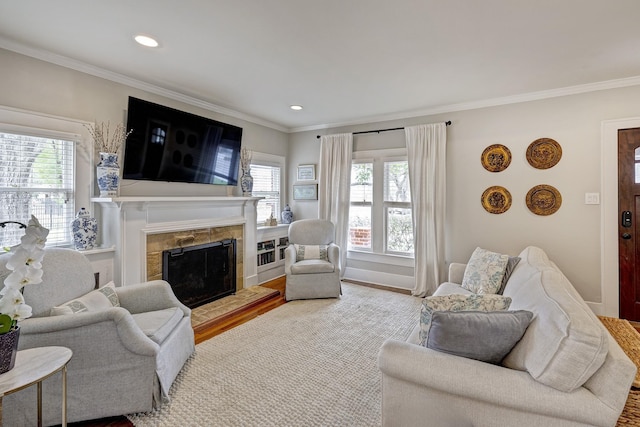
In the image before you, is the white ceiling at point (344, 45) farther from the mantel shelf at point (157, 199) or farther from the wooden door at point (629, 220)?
the mantel shelf at point (157, 199)

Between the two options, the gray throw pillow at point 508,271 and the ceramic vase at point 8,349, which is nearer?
the ceramic vase at point 8,349

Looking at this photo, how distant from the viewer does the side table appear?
1.23 meters

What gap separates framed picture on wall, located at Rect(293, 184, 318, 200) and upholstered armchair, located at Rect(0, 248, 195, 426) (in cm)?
335

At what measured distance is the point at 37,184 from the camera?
101 inches

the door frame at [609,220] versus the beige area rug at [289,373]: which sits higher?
the door frame at [609,220]

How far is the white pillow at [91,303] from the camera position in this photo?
185 centimetres

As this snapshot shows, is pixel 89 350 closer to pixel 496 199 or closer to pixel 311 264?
pixel 311 264

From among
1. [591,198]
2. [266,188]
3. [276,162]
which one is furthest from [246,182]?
[591,198]

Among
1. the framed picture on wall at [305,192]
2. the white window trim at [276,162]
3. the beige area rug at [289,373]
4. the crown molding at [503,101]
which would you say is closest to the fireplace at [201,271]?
the beige area rug at [289,373]

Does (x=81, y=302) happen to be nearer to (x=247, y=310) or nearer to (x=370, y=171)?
(x=247, y=310)

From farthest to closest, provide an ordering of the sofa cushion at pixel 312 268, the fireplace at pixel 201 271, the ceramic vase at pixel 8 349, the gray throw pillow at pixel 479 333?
the sofa cushion at pixel 312 268 → the fireplace at pixel 201 271 → the gray throw pillow at pixel 479 333 → the ceramic vase at pixel 8 349

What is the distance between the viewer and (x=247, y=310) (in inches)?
141

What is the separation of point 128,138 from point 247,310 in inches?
88.3

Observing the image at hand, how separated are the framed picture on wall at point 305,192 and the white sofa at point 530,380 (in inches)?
149
